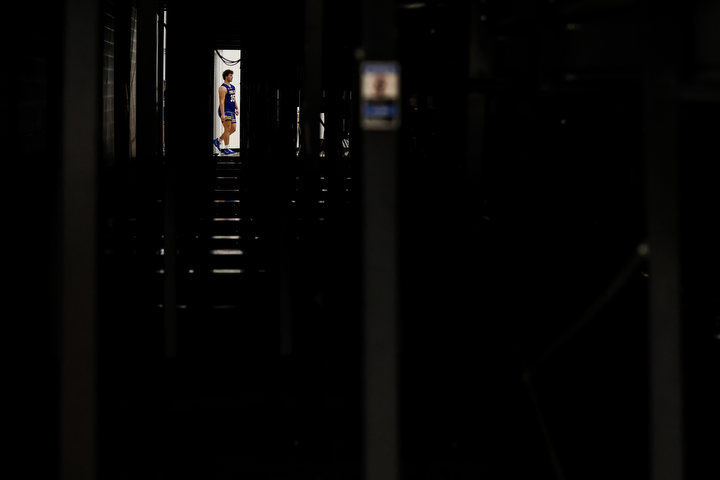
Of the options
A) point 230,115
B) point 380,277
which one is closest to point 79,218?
point 380,277

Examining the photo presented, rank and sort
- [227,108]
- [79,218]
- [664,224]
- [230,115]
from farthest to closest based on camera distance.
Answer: [230,115] < [227,108] < [79,218] < [664,224]

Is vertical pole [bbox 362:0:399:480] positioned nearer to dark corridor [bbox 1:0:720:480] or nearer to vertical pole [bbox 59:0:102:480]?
dark corridor [bbox 1:0:720:480]

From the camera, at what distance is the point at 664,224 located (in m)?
2.52

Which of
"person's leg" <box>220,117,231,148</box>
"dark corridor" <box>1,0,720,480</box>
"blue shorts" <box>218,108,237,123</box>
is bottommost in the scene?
"dark corridor" <box>1,0,720,480</box>

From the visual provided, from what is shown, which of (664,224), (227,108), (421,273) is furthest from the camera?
(227,108)

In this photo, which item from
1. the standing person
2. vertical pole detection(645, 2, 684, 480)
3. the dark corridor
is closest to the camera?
vertical pole detection(645, 2, 684, 480)

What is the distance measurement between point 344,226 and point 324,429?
3350 millimetres

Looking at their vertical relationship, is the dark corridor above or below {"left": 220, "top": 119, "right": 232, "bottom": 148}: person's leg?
below

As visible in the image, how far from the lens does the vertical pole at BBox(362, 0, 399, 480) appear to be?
2.53 meters

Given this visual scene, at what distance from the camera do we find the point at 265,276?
6.93 metres

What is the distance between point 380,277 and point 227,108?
42.5ft

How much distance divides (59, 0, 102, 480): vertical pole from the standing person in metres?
12.6

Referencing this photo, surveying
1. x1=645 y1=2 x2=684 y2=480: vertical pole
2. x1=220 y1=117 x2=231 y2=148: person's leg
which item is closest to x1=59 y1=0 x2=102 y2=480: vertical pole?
x1=645 y1=2 x2=684 y2=480: vertical pole

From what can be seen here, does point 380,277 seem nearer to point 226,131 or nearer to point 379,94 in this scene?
point 379,94
